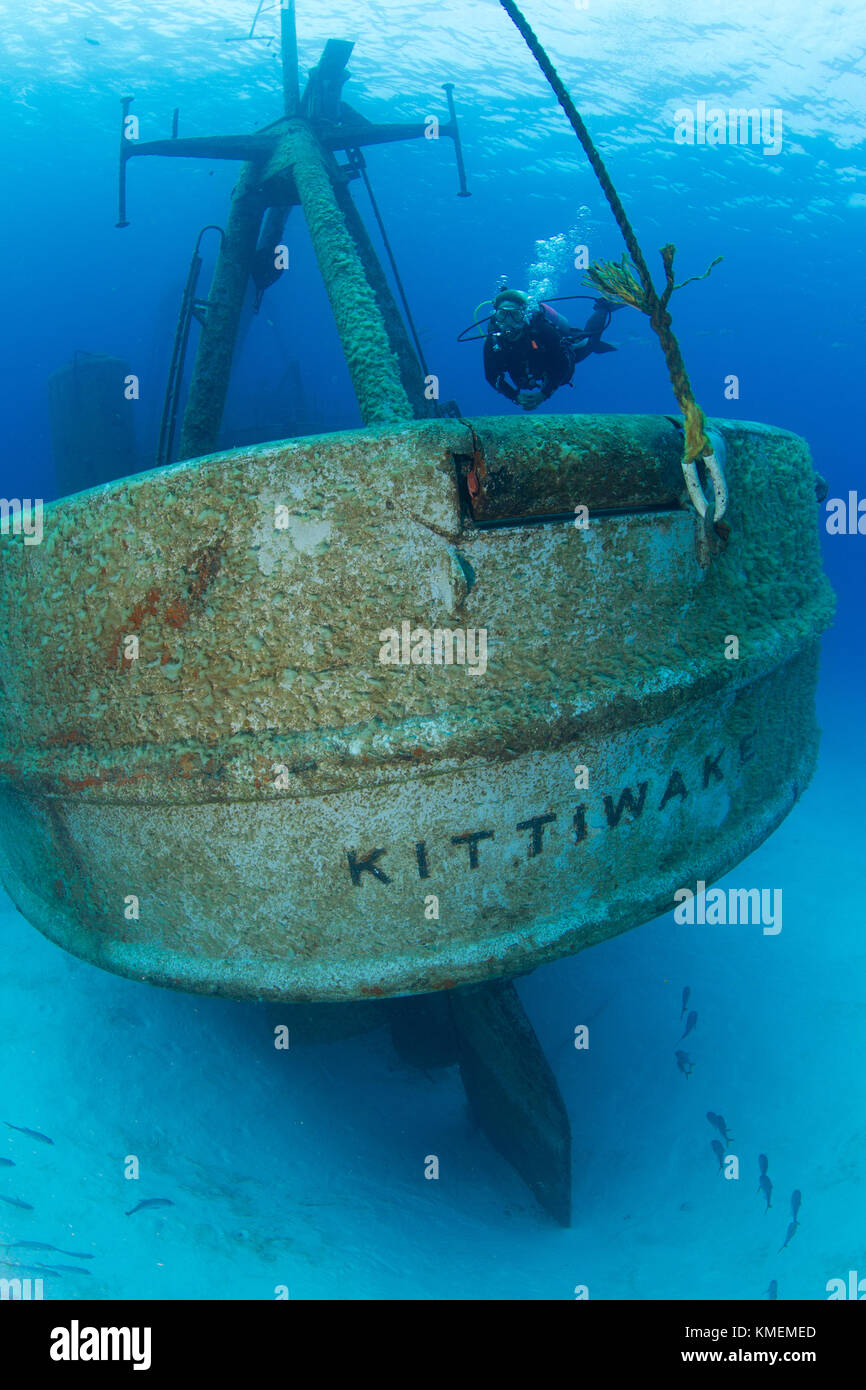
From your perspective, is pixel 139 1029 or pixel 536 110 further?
pixel 536 110

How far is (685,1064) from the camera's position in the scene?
4480mm

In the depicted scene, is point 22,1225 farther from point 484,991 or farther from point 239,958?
point 484,991

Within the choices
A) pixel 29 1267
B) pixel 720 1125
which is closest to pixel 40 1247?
pixel 29 1267

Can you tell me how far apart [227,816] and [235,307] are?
4427 millimetres

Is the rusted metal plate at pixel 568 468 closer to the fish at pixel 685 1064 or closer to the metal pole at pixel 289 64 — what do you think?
the fish at pixel 685 1064

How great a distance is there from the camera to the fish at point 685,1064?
4428mm

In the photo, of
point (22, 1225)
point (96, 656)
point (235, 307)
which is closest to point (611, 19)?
point (235, 307)

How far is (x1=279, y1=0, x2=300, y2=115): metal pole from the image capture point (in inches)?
255

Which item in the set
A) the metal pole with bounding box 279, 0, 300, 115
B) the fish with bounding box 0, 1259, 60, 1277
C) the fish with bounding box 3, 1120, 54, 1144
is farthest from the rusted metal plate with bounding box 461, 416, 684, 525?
the metal pole with bounding box 279, 0, 300, 115

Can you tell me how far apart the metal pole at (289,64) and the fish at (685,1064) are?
27.3ft

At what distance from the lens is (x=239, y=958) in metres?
1.96

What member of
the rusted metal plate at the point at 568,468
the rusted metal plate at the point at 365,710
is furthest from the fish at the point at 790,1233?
the rusted metal plate at the point at 568,468

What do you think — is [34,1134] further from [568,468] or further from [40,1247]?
[568,468]

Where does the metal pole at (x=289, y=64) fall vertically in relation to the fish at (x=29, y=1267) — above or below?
above
